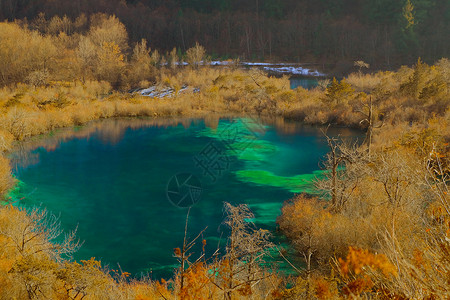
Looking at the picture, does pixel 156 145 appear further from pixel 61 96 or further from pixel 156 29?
pixel 156 29

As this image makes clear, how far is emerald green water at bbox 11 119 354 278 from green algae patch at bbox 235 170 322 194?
0.14 ft

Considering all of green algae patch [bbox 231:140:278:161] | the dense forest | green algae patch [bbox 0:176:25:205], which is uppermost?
the dense forest

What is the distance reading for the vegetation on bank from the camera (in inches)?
220

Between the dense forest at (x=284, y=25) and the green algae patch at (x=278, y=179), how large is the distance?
4828 centimetres

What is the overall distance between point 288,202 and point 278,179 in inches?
126

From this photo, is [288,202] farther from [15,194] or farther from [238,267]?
[15,194]

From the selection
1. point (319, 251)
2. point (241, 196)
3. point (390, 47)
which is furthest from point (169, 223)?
point (390, 47)

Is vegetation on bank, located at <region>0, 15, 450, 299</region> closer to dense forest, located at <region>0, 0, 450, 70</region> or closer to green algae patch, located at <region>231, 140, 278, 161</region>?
green algae patch, located at <region>231, 140, 278, 161</region>

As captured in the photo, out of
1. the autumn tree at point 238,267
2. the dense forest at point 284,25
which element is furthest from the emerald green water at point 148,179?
the dense forest at point 284,25

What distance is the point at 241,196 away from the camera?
1631cm

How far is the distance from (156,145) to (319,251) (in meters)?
16.0

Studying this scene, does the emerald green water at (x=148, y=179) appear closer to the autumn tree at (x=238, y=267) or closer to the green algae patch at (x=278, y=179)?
the green algae patch at (x=278, y=179)

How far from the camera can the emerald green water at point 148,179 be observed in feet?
42.6

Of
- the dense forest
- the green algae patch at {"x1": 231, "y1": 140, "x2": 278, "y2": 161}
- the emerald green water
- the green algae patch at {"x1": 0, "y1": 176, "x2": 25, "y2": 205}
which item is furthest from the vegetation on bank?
the dense forest
